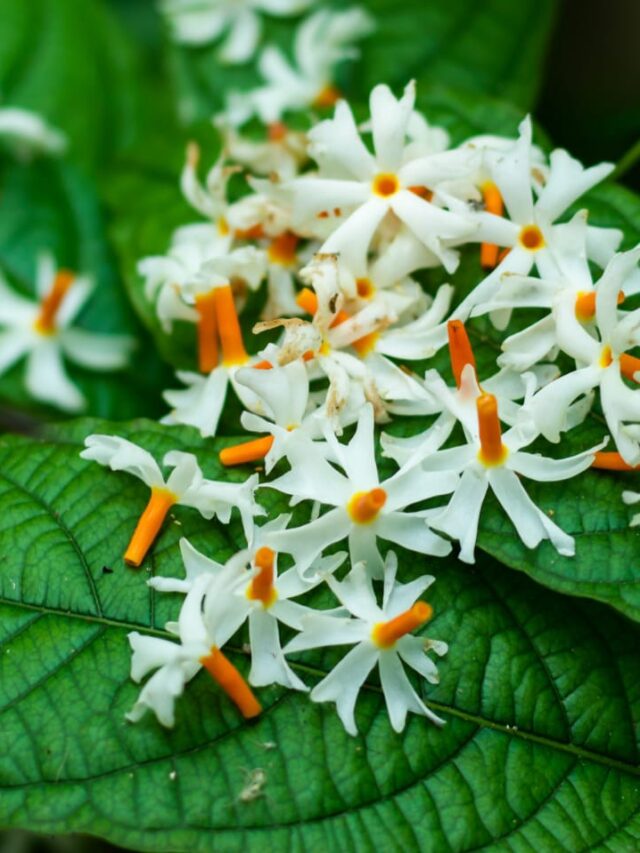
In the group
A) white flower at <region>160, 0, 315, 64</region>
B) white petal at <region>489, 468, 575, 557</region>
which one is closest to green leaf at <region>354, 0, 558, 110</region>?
white flower at <region>160, 0, 315, 64</region>

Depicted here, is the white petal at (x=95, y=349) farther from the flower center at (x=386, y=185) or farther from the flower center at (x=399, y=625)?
the flower center at (x=399, y=625)

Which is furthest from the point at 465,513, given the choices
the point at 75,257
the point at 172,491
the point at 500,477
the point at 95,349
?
the point at 75,257

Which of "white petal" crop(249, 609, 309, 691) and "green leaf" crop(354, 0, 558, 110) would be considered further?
"green leaf" crop(354, 0, 558, 110)

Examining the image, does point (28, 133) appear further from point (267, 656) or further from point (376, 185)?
point (267, 656)

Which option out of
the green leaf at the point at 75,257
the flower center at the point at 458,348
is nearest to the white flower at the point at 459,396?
the flower center at the point at 458,348

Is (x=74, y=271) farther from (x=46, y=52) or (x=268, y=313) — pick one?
(x=268, y=313)

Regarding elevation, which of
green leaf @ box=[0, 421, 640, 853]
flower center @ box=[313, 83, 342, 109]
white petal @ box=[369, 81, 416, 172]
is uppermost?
white petal @ box=[369, 81, 416, 172]

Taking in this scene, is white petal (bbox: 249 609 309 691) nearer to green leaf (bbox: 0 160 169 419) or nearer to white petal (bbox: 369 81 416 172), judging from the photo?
white petal (bbox: 369 81 416 172)
